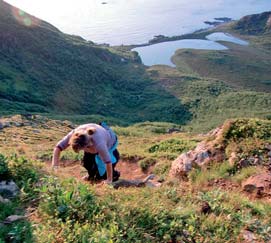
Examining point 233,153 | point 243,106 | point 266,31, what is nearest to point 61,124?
point 233,153

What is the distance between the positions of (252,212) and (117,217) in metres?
2.02

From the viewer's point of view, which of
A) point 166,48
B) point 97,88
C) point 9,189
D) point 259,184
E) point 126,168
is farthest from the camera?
point 166,48

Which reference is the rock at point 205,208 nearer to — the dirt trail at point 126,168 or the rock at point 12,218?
the rock at point 12,218

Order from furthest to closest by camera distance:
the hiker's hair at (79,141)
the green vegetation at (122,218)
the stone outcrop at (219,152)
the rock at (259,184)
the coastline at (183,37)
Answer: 1. the coastline at (183,37)
2. the stone outcrop at (219,152)
3. the rock at (259,184)
4. the hiker's hair at (79,141)
5. the green vegetation at (122,218)

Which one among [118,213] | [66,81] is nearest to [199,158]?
[118,213]

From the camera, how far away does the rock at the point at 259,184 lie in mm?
6543

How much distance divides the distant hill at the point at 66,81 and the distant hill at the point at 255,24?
370ft

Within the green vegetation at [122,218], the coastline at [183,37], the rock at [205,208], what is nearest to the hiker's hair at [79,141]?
the green vegetation at [122,218]

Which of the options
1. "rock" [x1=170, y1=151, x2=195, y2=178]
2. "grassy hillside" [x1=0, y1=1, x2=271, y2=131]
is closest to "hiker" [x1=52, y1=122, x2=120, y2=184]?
"rock" [x1=170, y1=151, x2=195, y2=178]

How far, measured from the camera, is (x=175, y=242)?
12.9 feet

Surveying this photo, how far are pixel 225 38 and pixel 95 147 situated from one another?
175339 mm

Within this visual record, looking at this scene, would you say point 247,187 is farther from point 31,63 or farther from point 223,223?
point 31,63

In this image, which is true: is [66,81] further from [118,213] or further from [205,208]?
[118,213]

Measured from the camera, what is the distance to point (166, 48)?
14950 cm
